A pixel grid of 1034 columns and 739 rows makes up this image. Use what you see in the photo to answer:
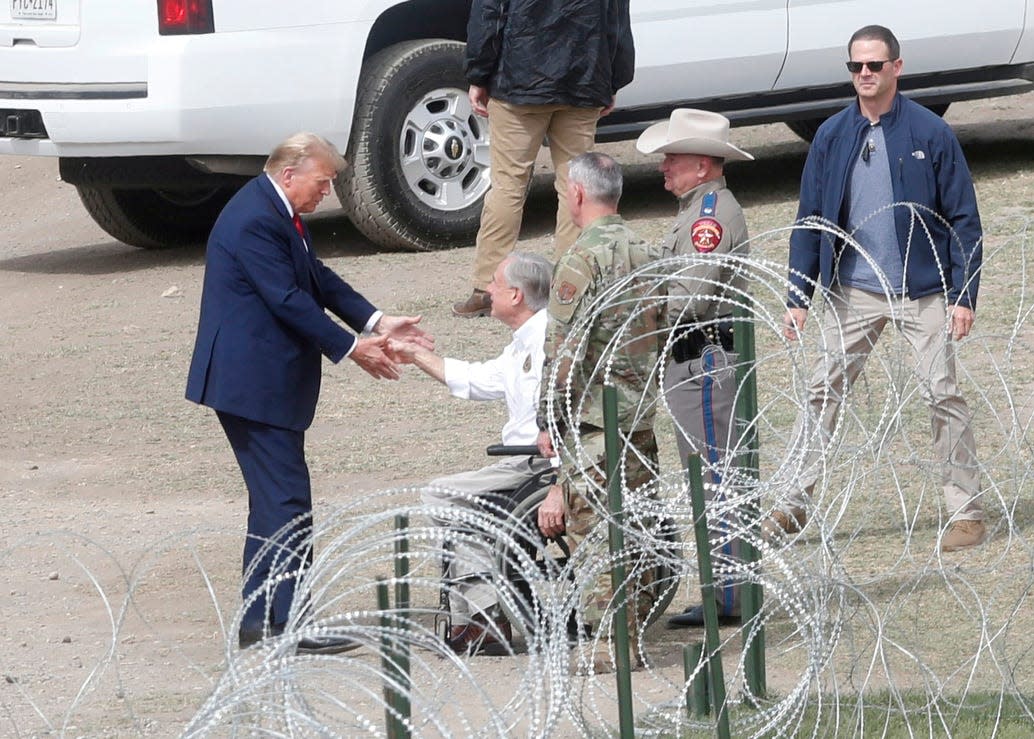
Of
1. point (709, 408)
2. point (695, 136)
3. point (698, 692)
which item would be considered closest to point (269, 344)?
point (709, 408)

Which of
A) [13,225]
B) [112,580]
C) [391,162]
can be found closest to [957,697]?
[112,580]

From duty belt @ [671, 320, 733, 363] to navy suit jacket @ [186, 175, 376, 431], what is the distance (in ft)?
3.43

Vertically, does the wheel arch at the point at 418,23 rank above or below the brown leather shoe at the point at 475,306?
above

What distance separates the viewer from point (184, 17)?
33.0 feet

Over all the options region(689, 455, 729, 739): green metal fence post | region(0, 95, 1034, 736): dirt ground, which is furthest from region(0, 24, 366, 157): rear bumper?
region(689, 455, 729, 739): green metal fence post

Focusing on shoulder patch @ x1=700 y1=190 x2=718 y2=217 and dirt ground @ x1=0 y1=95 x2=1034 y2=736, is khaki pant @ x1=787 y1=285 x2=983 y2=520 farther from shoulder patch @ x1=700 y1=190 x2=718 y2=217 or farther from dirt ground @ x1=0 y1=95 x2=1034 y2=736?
dirt ground @ x1=0 y1=95 x2=1034 y2=736

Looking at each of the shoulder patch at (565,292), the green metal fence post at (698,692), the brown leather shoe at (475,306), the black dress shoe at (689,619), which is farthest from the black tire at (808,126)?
the green metal fence post at (698,692)

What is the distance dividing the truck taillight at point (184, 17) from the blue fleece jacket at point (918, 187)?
4254mm

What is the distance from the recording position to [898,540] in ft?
22.7

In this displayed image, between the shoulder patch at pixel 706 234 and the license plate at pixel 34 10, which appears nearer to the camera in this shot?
the shoulder patch at pixel 706 234

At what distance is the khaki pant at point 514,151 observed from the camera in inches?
376

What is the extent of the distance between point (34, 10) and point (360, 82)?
1.74 m

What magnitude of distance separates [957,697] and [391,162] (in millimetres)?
6018

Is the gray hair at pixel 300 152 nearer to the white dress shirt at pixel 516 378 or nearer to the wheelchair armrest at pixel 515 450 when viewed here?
the white dress shirt at pixel 516 378
